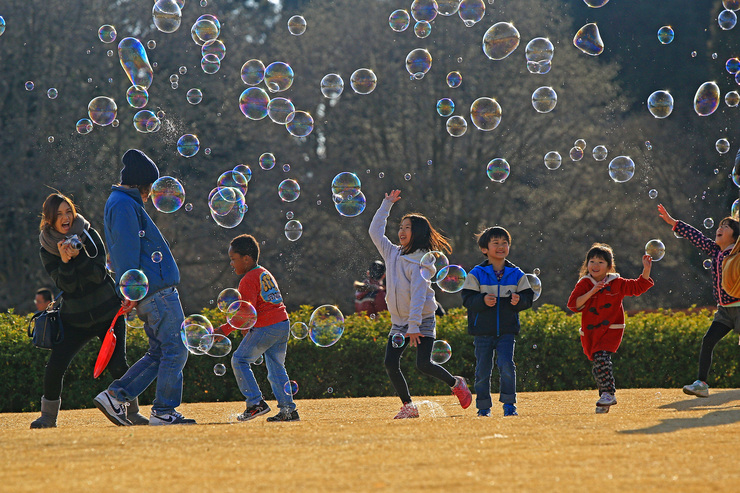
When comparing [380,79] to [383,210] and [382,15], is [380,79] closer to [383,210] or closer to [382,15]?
[382,15]

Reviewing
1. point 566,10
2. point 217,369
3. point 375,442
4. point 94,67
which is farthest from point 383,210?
point 566,10

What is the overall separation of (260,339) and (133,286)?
1.11 metres

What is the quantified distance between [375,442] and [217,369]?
10.5 feet

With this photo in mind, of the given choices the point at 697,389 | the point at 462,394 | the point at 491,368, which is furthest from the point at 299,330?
the point at 697,389

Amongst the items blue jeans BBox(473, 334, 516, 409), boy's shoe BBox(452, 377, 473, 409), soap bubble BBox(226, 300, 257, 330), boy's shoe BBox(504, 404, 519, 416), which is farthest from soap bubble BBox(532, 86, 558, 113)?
soap bubble BBox(226, 300, 257, 330)

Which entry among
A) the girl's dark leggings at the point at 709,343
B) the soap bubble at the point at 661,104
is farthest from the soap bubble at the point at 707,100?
the girl's dark leggings at the point at 709,343

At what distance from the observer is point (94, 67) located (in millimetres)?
21094

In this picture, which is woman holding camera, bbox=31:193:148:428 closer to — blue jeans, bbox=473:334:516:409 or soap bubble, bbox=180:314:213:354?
soap bubble, bbox=180:314:213:354

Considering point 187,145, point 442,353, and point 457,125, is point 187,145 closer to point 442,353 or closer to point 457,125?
point 457,125

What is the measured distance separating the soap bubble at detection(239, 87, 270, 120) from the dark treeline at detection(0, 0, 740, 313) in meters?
11.7

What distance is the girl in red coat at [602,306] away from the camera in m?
7.08

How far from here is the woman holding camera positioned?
621 centimetres

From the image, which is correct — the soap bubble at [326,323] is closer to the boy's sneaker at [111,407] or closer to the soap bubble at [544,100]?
the boy's sneaker at [111,407]

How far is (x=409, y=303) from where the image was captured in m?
6.81
